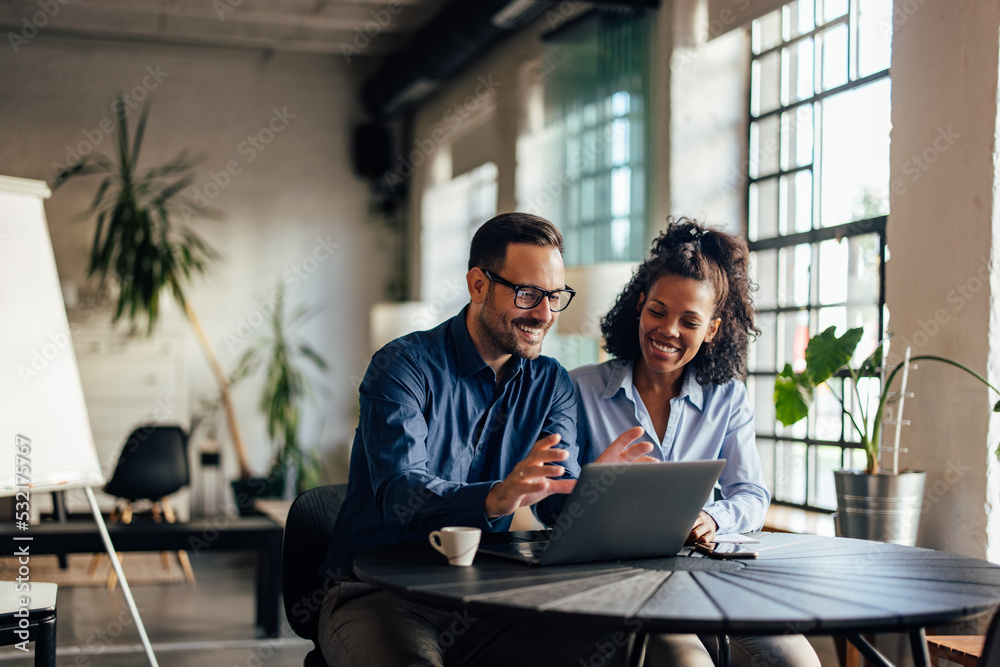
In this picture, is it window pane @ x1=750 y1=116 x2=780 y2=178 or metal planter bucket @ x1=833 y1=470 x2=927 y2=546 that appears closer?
metal planter bucket @ x1=833 y1=470 x2=927 y2=546

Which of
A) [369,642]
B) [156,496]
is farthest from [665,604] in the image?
[156,496]

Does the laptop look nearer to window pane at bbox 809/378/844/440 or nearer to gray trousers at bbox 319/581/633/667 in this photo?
gray trousers at bbox 319/581/633/667

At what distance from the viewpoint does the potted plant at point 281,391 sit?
268 inches

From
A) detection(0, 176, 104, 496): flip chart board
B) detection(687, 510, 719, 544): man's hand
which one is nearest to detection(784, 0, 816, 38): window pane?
detection(687, 510, 719, 544): man's hand

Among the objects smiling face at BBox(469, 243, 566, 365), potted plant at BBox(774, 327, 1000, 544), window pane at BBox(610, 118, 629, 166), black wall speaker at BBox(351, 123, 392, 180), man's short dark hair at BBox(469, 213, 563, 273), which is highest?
black wall speaker at BBox(351, 123, 392, 180)

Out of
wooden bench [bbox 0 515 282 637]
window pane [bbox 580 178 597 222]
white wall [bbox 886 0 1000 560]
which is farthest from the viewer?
window pane [bbox 580 178 597 222]

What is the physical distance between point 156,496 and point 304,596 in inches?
148

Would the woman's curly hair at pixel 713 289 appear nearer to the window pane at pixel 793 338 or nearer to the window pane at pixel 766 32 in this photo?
the window pane at pixel 793 338

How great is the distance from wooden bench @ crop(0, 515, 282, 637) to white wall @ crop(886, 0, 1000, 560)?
2.76 metres

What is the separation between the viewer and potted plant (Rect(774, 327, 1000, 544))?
8.97 feet

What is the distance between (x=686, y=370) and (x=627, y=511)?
37.6 inches

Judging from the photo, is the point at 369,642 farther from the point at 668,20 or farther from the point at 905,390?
the point at 668,20

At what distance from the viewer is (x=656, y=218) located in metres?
4.46

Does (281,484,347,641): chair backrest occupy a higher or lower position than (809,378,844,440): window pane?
lower
